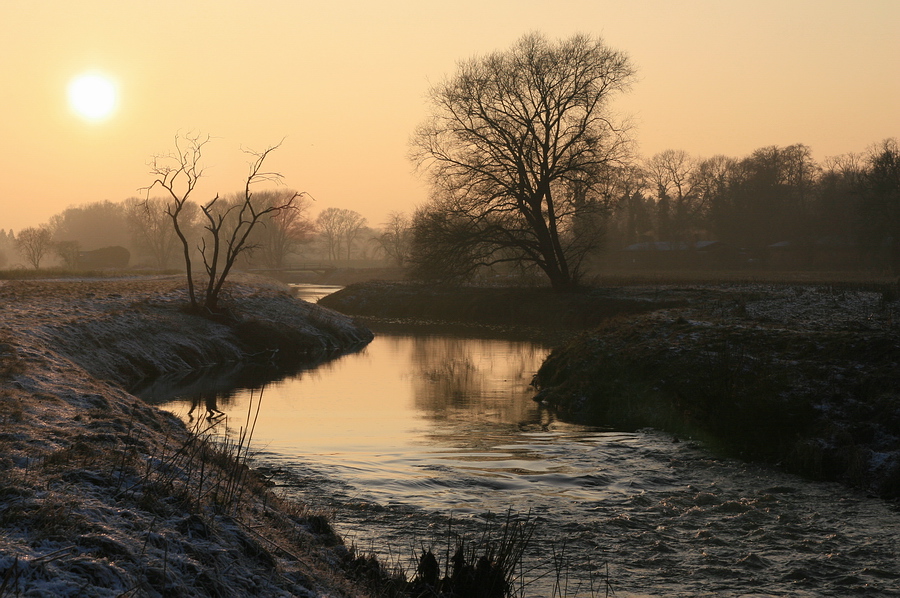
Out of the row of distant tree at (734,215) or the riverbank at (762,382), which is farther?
the row of distant tree at (734,215)

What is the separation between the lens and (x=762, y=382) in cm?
1553

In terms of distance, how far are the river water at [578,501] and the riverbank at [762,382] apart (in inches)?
31.7

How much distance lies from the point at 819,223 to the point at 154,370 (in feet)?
247

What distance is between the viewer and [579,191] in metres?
42.4

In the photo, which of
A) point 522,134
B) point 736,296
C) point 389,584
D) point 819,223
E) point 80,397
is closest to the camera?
point 389,584

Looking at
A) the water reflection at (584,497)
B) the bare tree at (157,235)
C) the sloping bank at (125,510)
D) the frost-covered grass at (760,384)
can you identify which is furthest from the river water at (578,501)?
the bare tree at (157,235)

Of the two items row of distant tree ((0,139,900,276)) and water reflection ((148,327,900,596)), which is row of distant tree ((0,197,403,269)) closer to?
row of distant tree ((0,139,900,276))

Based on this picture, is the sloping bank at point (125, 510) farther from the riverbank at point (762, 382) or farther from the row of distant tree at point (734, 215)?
the row of distant tree at point (734, 215)

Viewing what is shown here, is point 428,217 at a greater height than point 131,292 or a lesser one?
greater

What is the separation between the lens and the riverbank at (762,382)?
1270 cm

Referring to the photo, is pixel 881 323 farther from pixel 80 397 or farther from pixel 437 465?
pixel 80 397

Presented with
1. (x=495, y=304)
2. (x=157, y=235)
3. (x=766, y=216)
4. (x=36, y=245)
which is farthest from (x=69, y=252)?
(x=766, y=216)

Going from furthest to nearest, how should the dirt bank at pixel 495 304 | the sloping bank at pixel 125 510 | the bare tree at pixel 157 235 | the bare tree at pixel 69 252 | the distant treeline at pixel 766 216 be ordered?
the bare tree at pixel 157 235 → the bare tree at pixel 69 252 → the distant treeline at pixel 766 216 → the dirt bank at pixel 495 304 → the sloping bank at pixel 125 510

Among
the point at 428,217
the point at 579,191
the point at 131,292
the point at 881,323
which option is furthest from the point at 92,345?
the point at 579,191
